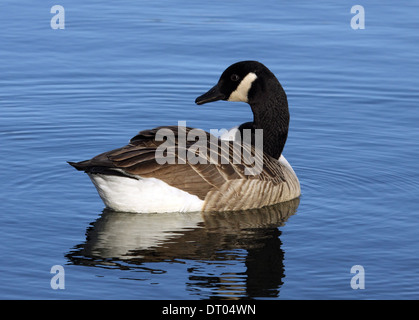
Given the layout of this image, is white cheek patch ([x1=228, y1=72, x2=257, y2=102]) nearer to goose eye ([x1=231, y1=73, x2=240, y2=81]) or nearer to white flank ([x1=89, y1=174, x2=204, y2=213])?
goose eye ([x1=231, y1=73, x2=240, y2=81])

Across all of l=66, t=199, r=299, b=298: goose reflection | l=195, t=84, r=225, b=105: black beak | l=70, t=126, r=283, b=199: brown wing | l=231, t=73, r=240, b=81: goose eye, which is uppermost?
l=231, t=73, r=240, b=81: goose eye

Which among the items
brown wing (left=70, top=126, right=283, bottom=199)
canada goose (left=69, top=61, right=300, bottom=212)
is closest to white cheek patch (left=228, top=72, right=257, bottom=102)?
canada goose (left=69, top=61, right=300, bottom=212)

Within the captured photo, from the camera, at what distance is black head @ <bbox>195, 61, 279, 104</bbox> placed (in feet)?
39.1

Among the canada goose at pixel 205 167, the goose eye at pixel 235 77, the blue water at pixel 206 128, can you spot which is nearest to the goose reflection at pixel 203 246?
the blue water at pixel 206 128

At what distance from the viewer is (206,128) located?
1427 cm

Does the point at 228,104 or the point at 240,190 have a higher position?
the point at 228,104

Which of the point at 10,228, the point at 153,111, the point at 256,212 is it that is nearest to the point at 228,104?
the point at 153,111

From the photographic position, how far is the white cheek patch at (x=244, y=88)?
11.9 m

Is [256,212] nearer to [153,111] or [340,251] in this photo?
[340,251]

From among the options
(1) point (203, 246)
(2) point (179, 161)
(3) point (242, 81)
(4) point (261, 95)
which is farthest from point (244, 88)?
(1) point (203, 246)

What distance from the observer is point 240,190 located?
11.1 m

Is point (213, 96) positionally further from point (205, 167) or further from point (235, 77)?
point (205, 167)

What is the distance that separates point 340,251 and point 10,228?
389cm

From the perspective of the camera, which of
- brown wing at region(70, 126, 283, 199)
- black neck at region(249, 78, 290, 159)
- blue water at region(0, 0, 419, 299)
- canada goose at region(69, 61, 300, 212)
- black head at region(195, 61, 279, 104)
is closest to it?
blue water at region(0, 0, 419, 299)
